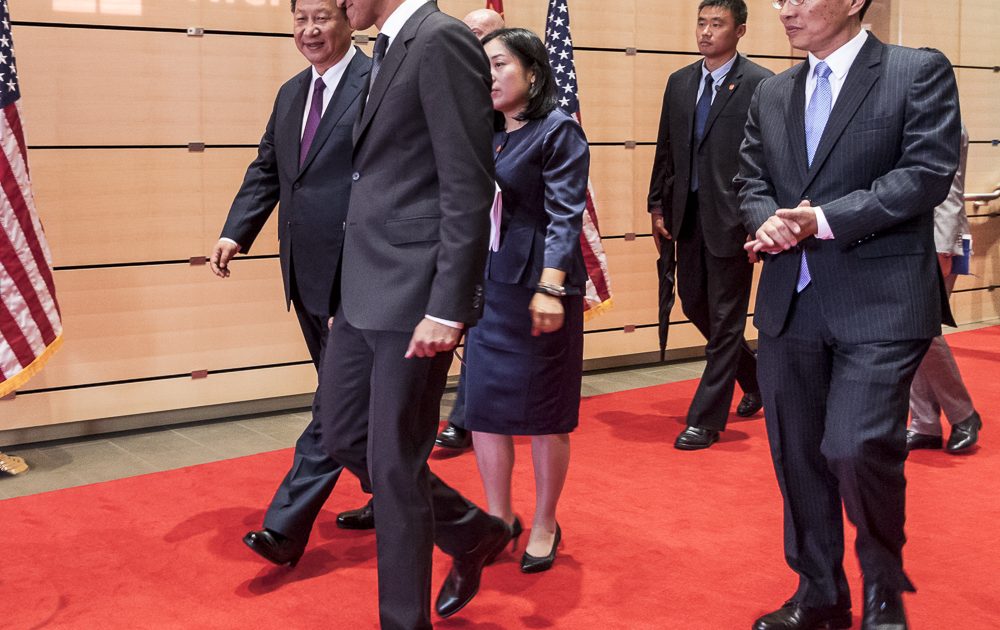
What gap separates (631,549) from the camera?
140 inches

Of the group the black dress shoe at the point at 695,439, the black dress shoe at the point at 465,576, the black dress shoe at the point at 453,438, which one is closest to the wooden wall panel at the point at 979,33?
the black dress shoe at the point at 695,439

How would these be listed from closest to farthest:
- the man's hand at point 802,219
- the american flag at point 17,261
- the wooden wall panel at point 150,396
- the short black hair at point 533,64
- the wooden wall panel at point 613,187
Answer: the man's hand at point 802,219 → the short black hair at point 533,64 → the american flag at point 17,261 → the wooden wall panel at point 150,396 → the wooden wall panel at point 613,187

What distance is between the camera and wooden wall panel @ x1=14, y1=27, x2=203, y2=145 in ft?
16.0

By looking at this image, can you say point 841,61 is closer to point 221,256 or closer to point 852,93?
point 852,93

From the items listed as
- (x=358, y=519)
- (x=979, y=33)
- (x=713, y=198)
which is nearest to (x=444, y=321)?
(x=358, y=519)

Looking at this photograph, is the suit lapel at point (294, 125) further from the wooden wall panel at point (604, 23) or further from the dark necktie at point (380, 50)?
the wooden wall panel at point (604, 23)

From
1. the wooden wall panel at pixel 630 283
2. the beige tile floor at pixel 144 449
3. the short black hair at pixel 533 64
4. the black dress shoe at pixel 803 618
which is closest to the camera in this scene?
the black dress shoe at pixel 803 618

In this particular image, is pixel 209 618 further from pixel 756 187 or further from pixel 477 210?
pixel 756 187

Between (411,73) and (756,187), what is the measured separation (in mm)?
979

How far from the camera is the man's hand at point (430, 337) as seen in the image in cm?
237

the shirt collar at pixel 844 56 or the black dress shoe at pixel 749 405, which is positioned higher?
the shirt collar at pixel 844 56

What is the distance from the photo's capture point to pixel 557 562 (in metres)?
3.45

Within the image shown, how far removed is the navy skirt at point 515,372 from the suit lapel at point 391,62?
962 millimetres

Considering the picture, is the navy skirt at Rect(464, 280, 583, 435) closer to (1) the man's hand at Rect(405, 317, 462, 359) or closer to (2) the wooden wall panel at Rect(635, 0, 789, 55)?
(1) the man's hand at Rect(405, 317, 462, 359)
